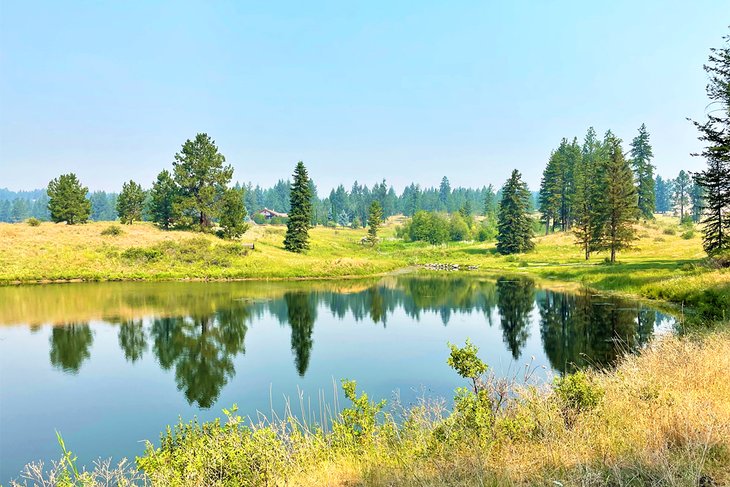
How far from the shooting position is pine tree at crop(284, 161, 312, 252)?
73.3 metres

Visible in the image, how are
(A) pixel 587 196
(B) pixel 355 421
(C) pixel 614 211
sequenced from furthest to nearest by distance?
(A) pixel 587 196 → (C) pixel 614 211 → (B) pixel 355 421

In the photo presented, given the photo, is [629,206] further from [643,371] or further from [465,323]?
[643,371]

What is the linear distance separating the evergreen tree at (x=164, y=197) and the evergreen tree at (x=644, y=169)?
87.6 m

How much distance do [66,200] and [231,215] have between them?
922 inches

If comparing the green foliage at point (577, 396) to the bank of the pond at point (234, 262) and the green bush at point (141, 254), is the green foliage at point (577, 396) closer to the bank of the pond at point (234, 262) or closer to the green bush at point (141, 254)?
the bank of the pond at point (234, 262)

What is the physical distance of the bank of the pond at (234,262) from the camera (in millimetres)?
42219

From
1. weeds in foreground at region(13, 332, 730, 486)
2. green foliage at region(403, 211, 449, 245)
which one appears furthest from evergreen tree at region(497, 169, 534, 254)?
weeds in foreground at region(13, 332, 730, 486)

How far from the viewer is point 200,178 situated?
68250 mm

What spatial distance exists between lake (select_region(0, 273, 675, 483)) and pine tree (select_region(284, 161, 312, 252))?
30.7 m

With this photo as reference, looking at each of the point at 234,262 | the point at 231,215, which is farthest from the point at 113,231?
the point at 234,262

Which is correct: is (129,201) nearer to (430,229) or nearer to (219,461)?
(430,229)

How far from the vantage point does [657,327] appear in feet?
77.5

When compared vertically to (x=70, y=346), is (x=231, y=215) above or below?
above

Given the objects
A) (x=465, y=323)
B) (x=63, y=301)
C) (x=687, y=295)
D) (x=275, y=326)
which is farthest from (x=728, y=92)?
(x=63, y=301)
